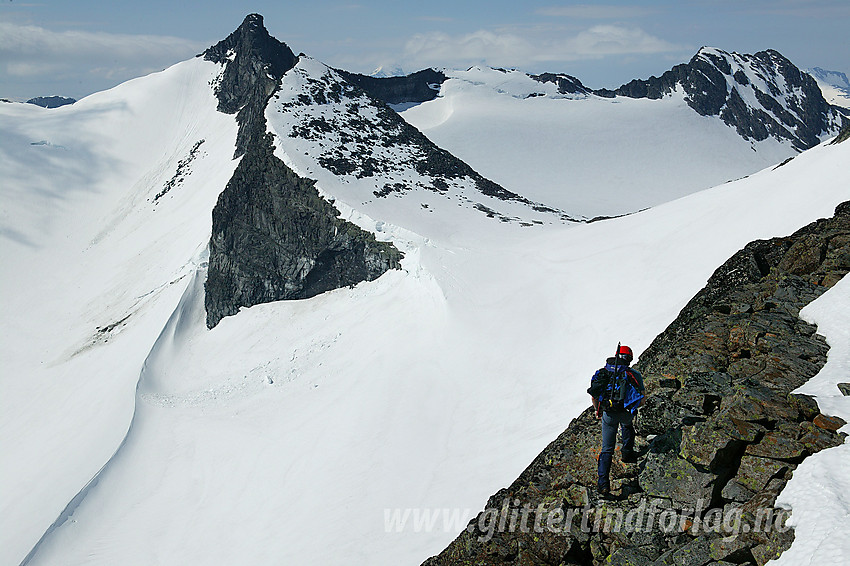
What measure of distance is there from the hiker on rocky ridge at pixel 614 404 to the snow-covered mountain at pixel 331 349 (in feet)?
24.9

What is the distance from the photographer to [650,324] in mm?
19188

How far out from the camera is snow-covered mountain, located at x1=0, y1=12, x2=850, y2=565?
773 inches

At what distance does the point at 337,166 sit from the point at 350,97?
14.0 metres

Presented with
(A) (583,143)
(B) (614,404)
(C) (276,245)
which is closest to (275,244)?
(C) (276,245)

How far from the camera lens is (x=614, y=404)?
8.53m

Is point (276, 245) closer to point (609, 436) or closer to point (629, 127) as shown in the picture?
point (609, 436)

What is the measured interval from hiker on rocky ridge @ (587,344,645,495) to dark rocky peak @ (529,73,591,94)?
3942 inches

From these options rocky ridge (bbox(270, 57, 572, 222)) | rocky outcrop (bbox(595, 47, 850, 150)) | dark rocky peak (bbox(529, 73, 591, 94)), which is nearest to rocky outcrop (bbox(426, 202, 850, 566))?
rocky ridge (bbox(270, 57, 572, 222))

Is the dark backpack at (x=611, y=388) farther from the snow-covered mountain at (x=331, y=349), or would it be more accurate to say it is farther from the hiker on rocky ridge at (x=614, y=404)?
the snow-covered mountain at (x=331, y=349)

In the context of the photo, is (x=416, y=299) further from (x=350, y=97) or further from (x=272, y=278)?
(x=350, y=97)

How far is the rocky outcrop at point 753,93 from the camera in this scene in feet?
317

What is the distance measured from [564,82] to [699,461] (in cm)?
10469

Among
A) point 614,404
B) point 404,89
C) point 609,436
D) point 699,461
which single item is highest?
point 404,89

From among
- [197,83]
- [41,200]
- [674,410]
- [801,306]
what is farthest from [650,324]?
[197,83]
